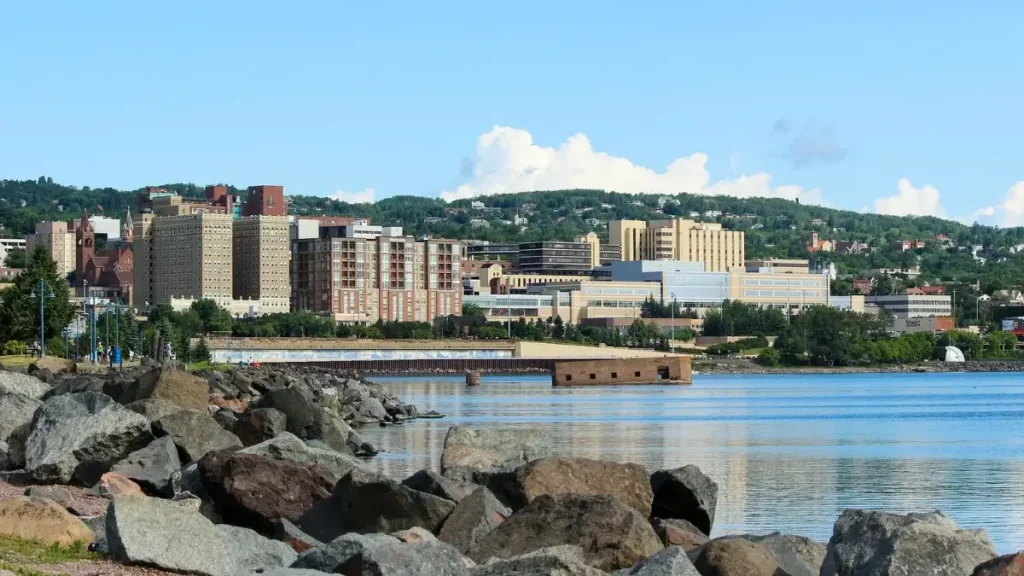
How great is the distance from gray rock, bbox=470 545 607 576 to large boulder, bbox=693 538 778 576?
4.56 feet

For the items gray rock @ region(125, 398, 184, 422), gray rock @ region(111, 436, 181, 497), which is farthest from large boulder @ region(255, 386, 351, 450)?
gray rock @ region(111, 436, 181, 497)

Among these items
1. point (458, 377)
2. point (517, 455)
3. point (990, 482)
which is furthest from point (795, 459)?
point (458, 377)

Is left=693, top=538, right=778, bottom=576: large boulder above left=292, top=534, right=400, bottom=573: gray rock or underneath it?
underneath

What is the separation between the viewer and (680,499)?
2230cm

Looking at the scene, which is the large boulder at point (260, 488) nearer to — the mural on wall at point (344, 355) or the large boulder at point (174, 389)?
the large boulder at point (174, 389)

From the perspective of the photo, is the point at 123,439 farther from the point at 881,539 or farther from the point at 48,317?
the point at 48,317

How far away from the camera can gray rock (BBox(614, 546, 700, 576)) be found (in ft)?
49.4

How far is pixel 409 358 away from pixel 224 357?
20386 millimetres

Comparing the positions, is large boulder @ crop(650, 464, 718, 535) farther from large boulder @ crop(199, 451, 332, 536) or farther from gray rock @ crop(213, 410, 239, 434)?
gray rock @ crop(213, 410, 239, 434)

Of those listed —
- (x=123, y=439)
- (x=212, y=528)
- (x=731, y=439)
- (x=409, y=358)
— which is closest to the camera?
(x=212, y=528)

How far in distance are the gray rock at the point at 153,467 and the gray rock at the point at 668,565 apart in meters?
9.41

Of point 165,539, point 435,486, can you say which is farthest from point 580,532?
point 165,539

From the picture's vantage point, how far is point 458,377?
6289 inches

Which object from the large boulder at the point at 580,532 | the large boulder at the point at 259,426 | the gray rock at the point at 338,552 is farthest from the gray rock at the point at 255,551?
the large boulder at the point at 259,426
